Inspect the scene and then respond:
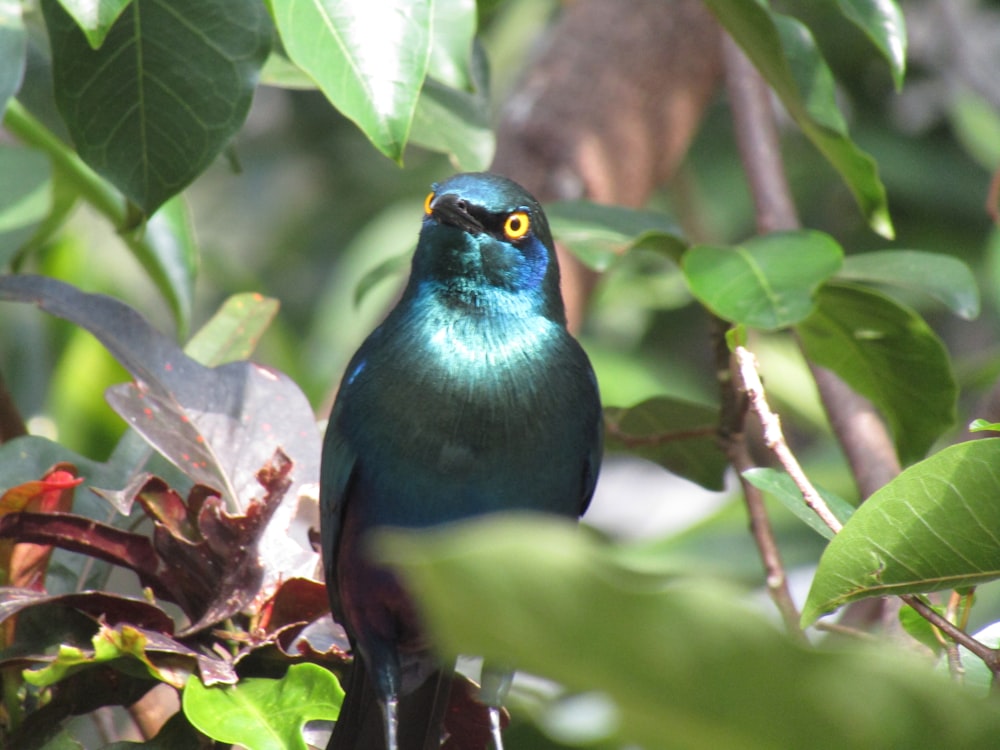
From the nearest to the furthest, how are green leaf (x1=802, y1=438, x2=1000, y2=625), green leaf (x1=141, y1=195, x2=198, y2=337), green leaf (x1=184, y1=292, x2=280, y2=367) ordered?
green leaf (x1=802, y1=438, x2=1000, y2=625)
green leaf (x1=184, y1=292, x2=280, y2=367)
green leaf (x1=141, y1=195, x2=198, y2=337)

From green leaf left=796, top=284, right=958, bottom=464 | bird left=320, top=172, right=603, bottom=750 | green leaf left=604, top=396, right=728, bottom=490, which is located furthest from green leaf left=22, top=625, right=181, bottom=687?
green leaf left=796, top=284, right=958, bottom=464

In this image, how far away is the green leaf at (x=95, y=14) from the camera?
64.7 inches

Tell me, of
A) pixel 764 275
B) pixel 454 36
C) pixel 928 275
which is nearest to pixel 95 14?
pixel 454 36

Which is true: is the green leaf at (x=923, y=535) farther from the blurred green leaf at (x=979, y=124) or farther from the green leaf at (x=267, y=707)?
the blurred green leaf at (x=979, y=124)

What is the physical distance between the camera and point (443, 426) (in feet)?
6.39

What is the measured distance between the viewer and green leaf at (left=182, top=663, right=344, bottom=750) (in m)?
1.60

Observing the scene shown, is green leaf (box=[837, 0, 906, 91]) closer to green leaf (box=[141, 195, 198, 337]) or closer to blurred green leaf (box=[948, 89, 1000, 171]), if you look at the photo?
green leaf (box=[141, 195, 198, 337])

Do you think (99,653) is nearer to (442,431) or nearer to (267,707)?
(267,707)

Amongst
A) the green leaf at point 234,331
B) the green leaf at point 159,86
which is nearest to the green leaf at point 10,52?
the green leaf at point 159,86

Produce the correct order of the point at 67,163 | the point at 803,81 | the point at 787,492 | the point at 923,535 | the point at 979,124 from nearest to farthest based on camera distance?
the point at 923,535 < the point at 787,492 < the point at 803,81 < the point at 67,163 < the point at 979,124

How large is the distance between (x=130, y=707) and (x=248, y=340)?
750 mm

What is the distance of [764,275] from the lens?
6.95 ft

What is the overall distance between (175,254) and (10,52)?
0.76 m

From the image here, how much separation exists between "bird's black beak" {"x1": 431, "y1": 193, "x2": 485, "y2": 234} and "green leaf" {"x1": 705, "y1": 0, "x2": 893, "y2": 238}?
0.53 metres
